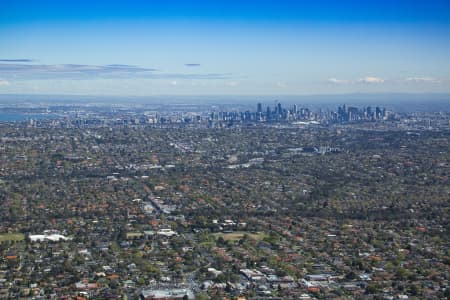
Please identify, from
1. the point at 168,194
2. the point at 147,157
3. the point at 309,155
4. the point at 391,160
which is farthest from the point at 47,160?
the point at 391,160

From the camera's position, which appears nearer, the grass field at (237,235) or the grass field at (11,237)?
the grass field at (11,237)

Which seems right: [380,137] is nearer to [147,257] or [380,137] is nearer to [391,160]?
[391,160]

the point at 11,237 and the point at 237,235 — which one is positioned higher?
the point at 237,235

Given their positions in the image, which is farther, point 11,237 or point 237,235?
point 237,235

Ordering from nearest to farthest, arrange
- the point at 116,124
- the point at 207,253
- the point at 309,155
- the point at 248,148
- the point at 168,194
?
1. the point at 207,253
2. the point at 168,194
3. the point at 309,155
4. the point at 248,148
5. the point at 116,124

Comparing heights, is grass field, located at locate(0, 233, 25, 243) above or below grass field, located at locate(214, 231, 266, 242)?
below

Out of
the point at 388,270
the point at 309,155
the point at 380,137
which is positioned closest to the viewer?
the point at 388,270

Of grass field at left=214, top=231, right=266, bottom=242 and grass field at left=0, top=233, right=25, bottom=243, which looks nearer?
grass field at left=0, top=233, right=25, bottom=243

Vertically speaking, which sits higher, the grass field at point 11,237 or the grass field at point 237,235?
the grass field at point 237,235
